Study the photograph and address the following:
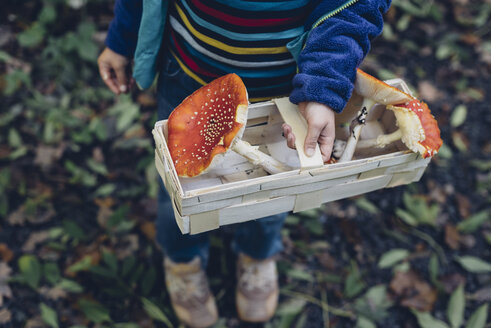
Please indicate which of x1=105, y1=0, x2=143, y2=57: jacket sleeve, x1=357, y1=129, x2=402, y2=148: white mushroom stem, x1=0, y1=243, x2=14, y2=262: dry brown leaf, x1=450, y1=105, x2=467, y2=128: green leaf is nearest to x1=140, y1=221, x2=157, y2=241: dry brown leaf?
x1=0, y1=243, x2=14, y2=262: dry brown leaf

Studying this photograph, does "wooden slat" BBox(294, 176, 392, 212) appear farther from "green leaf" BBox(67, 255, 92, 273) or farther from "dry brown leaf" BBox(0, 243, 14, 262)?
"dry brown leaf" BBox(0, 243, 14, 262)

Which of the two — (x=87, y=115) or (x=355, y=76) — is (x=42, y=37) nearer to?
(x=87, y=115)

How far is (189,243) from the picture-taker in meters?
1.59

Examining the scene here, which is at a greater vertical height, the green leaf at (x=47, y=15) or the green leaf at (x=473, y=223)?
the green leaf at (x=47, y=15)

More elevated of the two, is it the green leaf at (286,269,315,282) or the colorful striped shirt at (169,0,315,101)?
the colorful striped shirt at (169,0,315,101)

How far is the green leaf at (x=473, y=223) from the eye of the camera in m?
2.00

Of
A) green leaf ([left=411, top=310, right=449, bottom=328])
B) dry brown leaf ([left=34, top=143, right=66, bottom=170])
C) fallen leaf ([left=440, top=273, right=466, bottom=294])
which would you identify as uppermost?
dry brown leaf ([left=34, top=143, right=66, bottom=170])

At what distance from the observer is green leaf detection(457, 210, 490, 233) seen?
2.00 metres

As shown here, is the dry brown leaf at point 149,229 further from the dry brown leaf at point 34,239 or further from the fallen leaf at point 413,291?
the fallen leaf at point 413,291

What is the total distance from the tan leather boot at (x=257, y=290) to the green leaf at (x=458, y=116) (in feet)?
4.58

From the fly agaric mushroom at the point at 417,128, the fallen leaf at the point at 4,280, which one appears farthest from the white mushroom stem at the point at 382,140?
the fallen leaf at the point at 4,280

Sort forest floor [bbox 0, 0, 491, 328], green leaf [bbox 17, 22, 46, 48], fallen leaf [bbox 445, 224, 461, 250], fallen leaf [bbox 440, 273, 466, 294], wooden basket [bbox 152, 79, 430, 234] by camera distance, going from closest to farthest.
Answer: wooden basket [bbox 152, 79, 430, 234]
forest floor [bbox 0, 0, 491, 328]
fallen leaf [bbox 440, 273, 466, 294]
fallen leaf [bbox 445, 224, 461, 250]
green leaf [bbox 17, 22, 46, 48]

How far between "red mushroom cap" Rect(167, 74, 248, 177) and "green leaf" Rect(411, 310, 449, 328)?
52.1 inches

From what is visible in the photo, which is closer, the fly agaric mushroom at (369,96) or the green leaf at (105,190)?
the fly agaric mushroom at (369,96)
